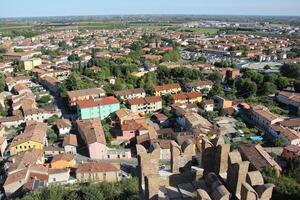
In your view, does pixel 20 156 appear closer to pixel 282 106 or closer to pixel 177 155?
pixel 177 155

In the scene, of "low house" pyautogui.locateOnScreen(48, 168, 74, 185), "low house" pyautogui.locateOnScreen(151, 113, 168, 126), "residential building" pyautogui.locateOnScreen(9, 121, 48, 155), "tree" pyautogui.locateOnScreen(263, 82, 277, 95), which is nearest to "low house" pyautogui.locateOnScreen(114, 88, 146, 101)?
"low house" pyautogui.locateOnScreen(151, 113, 168, 126)

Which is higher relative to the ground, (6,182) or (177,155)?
(177,155)

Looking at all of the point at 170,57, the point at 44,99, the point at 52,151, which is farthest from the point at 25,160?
the point at 170,57

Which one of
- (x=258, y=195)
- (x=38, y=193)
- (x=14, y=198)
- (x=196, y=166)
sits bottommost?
(x=14, y=198)

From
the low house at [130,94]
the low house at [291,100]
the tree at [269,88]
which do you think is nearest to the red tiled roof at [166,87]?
the low house at [130,94]

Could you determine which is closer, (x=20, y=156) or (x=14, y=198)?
(x=14, y=198)

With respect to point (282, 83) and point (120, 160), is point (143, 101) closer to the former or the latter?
point (120, 160)

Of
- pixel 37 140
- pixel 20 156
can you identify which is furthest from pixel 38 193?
pixel 37 140
